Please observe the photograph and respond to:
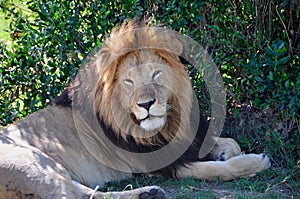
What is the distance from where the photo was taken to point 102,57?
4.79 meters

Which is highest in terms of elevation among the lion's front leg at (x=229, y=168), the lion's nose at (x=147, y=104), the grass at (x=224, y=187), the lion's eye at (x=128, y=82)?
the lion's eye at (x=128, y=82)

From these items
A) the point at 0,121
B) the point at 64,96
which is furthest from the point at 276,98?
the point at 0,121

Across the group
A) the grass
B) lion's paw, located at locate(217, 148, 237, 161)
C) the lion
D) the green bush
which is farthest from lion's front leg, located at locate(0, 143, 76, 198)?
the green bush

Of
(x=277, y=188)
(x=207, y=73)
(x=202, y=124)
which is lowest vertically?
(x=277, y=188)

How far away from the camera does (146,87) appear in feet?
15.0

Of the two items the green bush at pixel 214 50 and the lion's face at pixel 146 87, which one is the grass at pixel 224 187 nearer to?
the green bush at pixel 214 50

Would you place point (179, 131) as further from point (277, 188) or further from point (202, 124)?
point (277, 188)

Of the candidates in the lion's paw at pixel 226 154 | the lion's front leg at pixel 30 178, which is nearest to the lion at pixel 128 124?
the lion's paw at pixel 226 154

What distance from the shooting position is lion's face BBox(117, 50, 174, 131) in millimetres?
4553

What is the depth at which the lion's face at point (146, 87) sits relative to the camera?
179 inches

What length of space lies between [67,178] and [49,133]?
562 millimetres

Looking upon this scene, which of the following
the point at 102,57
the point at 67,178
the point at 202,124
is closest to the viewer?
the point at 67,178

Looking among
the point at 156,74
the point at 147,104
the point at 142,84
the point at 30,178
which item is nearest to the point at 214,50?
the point at 156,74

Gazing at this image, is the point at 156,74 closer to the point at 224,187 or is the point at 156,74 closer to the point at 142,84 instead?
the point at 142,84
